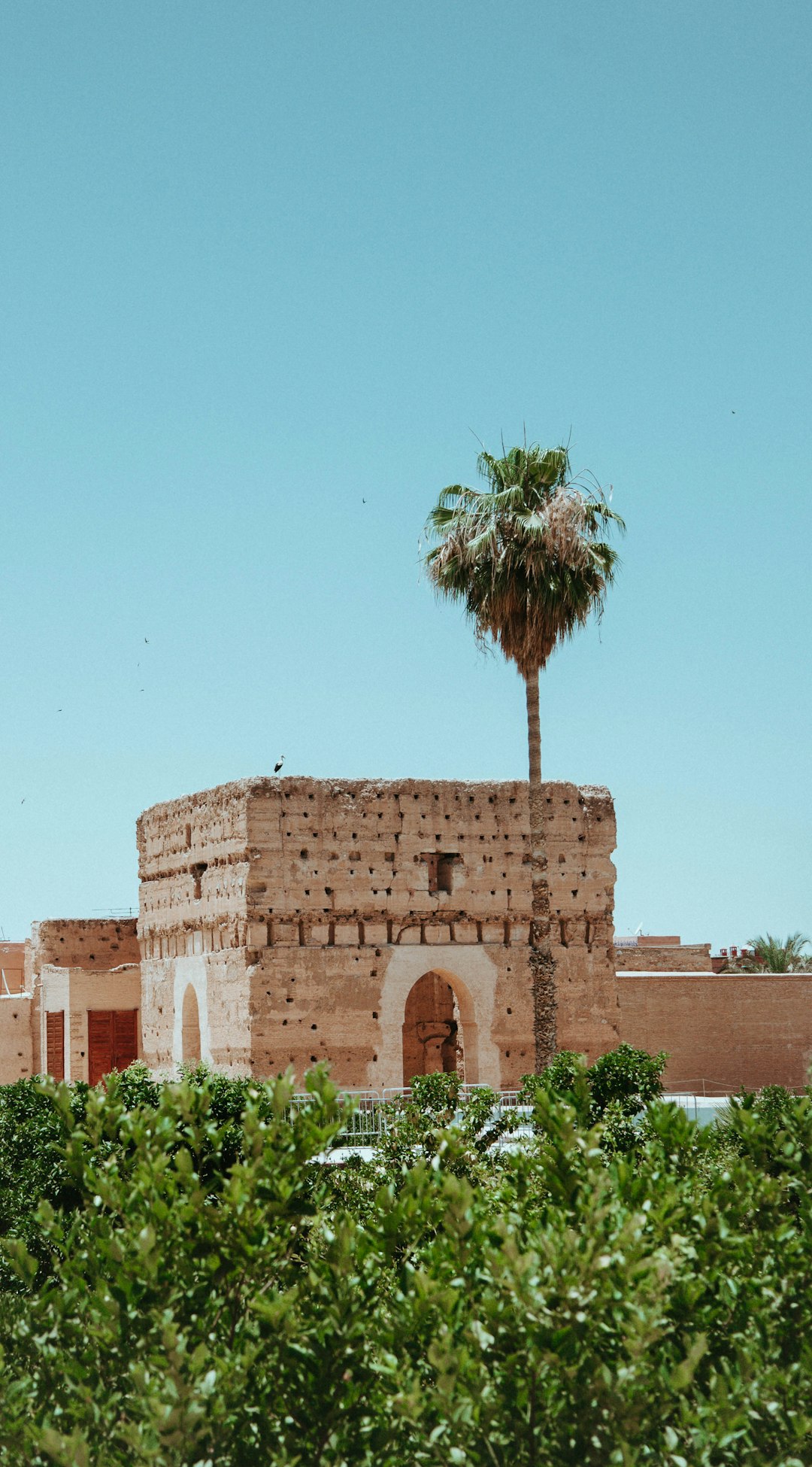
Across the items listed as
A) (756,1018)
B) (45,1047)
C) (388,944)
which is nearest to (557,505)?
(388,944)

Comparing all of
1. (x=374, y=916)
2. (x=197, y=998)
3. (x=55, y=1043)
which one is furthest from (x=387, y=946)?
(x=55, y=1043)

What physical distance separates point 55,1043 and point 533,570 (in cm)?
Result: 1472

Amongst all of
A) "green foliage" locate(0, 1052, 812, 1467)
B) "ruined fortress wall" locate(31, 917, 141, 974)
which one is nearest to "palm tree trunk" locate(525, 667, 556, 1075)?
"ruined fortress wall" locate(31, 917, 141, 974)

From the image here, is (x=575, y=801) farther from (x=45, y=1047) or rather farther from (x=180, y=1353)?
(x=180, y=1353)

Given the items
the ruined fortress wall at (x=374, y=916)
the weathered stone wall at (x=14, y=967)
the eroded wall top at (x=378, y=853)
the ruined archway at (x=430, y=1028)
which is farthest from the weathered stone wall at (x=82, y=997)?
the weathered stone wall at (x=14, y=967)

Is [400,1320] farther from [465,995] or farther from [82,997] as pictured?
[82,997]

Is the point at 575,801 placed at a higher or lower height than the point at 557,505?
lower

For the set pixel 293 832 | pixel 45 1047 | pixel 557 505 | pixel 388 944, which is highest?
pixel 557 505

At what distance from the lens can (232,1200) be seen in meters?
7.61

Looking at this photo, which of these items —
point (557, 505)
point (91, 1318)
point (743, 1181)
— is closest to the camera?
point (91, 1318)

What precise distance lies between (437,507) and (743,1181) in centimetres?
1784

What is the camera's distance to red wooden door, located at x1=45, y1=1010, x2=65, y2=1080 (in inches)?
1243

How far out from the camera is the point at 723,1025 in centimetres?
2988

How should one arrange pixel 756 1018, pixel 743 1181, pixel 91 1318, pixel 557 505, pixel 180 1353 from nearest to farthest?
pixel 180 1353
pixel 91 1318
pixel 743 1181
pixel 557 505
pixel 756 1018
